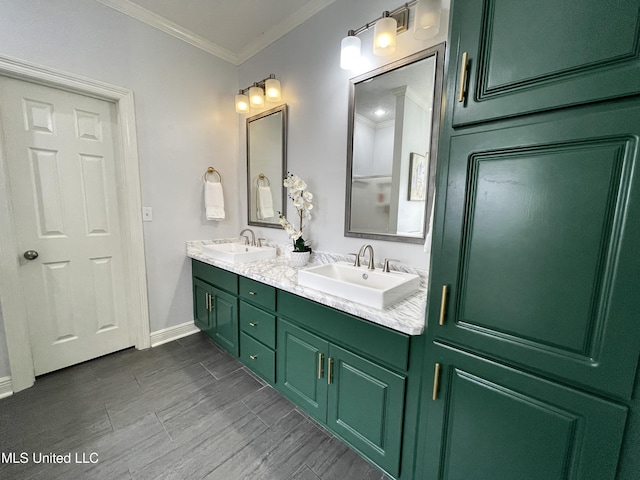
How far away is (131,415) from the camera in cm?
159

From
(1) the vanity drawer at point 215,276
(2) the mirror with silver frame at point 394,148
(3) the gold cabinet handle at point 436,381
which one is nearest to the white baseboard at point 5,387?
(1) the vanity drawer at point 215,276

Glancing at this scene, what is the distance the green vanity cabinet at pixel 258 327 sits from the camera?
1675mm

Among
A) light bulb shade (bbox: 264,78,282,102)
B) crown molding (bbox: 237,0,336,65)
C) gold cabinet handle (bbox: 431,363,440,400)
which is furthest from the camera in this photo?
light bulb shade (bbox: 264,78,282,102)

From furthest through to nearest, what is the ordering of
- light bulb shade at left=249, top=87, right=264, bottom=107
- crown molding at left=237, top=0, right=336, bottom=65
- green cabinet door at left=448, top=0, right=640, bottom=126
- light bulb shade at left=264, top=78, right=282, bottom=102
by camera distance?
light bulb shade at left=249, top=87, right=264, bottom=107 < light bulb shade at left=264, top=78, right=282, bottom=102 < crown molding at left=237, top=0, right=336, bottom=65 < green cabinet door at left=448, top=0, right=640, bottom=126

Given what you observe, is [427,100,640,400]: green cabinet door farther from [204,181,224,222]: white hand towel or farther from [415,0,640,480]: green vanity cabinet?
[204,181,224,222]: white hand towel

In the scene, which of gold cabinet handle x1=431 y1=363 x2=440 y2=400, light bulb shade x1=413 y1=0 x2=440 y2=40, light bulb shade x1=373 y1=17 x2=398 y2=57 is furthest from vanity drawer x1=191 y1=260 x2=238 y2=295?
light bulb shade x1=413 y1=0 x2=440 y2=40

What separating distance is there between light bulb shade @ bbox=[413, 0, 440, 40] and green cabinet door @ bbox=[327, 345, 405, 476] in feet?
5.55

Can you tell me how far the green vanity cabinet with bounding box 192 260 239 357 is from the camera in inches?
78.8

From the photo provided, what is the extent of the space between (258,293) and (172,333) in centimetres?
133

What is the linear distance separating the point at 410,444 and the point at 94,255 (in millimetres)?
2510

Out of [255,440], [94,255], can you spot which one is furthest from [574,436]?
[94,255]

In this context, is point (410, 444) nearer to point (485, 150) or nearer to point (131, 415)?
point (485, 150)

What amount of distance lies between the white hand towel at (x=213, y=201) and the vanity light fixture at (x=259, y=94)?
77 centimetres

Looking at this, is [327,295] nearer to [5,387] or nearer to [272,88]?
[272,88]
